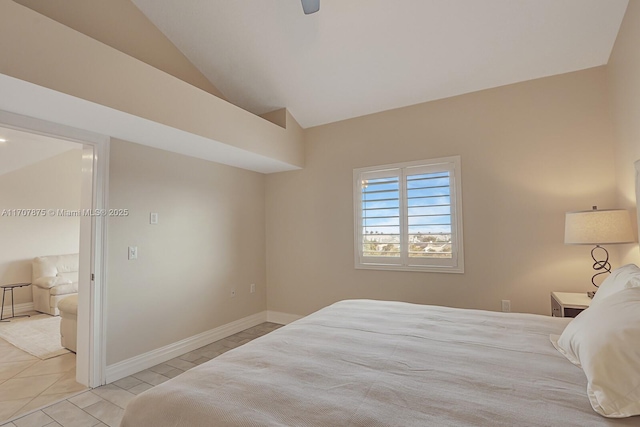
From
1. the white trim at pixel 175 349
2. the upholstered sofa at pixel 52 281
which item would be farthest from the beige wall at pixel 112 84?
the upholstered sofa at pixel 52 281

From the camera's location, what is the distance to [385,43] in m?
2.87

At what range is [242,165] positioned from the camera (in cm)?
401

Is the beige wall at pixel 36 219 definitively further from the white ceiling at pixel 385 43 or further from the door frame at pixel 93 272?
the white ceiling at pixel 385 43

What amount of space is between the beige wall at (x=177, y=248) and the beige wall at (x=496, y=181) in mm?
939

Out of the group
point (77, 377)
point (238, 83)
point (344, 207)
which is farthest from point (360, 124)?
point (77, 377)

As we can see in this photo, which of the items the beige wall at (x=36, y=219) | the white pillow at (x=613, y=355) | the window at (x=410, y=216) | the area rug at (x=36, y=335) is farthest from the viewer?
the beige wall at (x=36, y=219)

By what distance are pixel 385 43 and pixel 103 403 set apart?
3.70 meters

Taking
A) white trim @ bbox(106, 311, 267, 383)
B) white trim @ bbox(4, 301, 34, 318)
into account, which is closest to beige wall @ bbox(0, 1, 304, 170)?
white trim @ bbox(106, 311, 267, 383)


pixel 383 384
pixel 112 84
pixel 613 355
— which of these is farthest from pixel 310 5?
pixel 613 355

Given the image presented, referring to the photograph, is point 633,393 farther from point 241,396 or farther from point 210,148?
point 210,148

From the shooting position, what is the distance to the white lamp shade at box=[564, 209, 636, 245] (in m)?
2.21

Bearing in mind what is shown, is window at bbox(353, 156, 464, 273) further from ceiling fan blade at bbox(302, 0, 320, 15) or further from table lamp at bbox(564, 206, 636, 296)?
ceiling fan blade at bbox(302, 0, 320, 15)

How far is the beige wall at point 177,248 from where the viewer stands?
285 centimetres

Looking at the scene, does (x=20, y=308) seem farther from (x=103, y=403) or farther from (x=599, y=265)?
(x=599, y=265)
